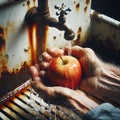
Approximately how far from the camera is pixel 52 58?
4.62ft

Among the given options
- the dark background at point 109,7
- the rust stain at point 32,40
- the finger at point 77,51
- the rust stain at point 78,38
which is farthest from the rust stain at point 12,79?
the dark background at point 109,7

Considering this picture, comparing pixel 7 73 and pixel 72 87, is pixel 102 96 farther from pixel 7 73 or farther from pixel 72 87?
pixel 7 73

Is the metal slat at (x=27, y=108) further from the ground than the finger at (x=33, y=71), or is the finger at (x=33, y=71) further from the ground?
the finger at (x=33, y=71)

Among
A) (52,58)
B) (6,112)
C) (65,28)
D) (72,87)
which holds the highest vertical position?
(65,28)

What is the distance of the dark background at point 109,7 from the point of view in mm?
2148

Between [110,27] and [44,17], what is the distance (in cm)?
45

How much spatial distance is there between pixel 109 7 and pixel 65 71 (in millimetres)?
1002

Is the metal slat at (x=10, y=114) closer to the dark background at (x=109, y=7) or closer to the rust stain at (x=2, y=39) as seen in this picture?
the rust stain at (x=2, y=39)

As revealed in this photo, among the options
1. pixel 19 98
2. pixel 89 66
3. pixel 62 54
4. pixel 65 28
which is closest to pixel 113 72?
pixel 89 66

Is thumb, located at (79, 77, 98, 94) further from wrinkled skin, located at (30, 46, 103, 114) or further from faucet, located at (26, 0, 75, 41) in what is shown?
faucet, located at (26, 0, 75, 41)

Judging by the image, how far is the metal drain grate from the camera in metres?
1.39

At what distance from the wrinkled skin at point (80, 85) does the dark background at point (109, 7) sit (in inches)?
32.1

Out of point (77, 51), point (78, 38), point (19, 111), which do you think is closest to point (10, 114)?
point (19, 111)

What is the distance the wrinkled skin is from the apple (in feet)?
0.13
